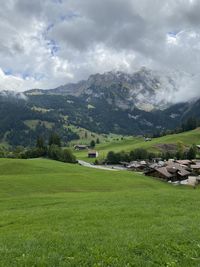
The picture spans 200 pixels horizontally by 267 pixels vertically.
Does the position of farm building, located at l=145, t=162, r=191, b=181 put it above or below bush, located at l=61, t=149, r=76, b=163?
below

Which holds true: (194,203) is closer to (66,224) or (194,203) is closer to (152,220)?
(152,220)

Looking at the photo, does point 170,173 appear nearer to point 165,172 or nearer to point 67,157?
point 165,172

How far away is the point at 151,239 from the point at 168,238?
3.58 feet

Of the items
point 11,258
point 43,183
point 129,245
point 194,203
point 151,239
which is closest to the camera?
point 11,258

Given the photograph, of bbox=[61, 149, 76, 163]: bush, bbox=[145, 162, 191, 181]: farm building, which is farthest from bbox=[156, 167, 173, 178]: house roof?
bbox=[61, 149, 76, 163]: bush

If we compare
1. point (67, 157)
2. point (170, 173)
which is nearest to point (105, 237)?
point (170, 173)

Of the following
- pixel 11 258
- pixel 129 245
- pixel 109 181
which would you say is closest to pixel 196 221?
pixel 129 245

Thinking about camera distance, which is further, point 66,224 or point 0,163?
point 0,163

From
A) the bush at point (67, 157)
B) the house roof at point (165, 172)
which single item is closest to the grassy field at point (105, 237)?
the house roof at point (165, 172)

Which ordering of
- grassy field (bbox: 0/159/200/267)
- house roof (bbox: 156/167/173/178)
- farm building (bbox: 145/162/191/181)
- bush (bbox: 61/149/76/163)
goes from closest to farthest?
grassy field (bbox: 0/159/200/267)
house roof (bbox: 156/167/173/178)
farm building (bbox: 145/162/191/181)
bush (bbox: 61/149/76/163)

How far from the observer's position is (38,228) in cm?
2258

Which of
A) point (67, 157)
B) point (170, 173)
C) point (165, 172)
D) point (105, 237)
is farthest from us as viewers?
point (67, 157)

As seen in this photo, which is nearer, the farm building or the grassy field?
the grassy field

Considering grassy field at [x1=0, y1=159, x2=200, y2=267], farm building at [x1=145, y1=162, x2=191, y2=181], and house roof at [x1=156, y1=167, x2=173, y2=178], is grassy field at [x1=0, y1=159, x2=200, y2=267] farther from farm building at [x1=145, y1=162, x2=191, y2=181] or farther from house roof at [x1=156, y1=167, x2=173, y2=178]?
farm building at [x1=145, y1=162, x2=191, y2=181]
